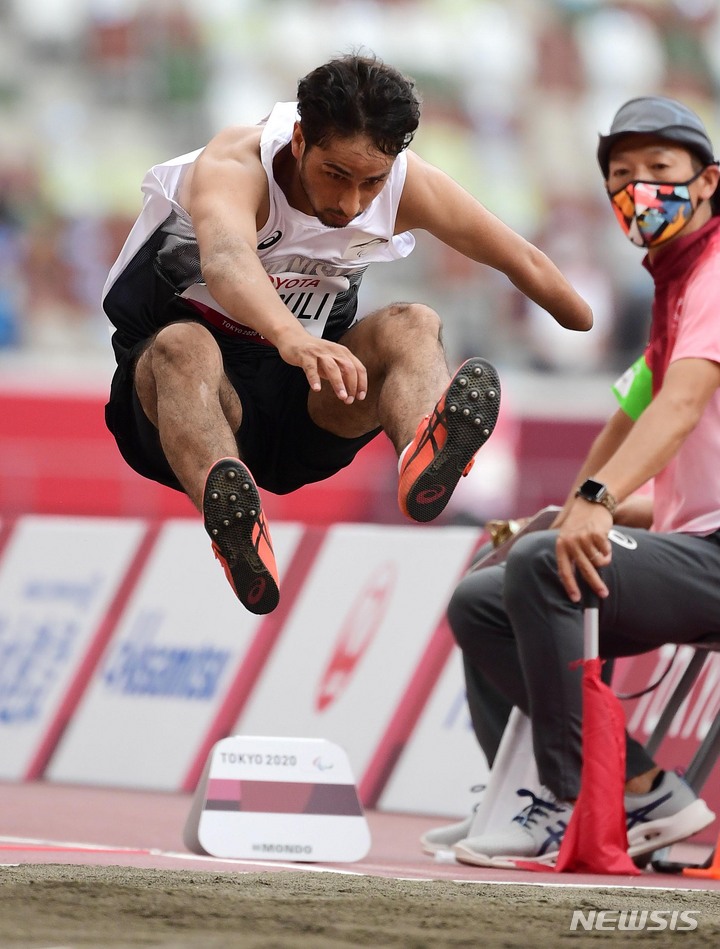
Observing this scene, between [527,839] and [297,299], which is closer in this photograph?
[297,299]

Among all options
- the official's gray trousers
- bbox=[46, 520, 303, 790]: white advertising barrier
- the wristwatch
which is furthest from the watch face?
bbox=[46, 520, 303, 790]: white advertising barrier

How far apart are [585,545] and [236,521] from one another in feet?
3.64

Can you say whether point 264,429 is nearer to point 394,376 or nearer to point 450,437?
point 394,376

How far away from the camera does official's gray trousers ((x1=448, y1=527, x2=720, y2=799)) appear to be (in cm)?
462

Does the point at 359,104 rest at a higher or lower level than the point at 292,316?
higher

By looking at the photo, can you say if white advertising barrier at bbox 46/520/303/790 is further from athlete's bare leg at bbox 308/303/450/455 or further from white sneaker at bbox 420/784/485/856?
athlete's bare leg at bbox 308/303/450/455

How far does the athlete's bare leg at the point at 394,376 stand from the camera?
4.30 meters

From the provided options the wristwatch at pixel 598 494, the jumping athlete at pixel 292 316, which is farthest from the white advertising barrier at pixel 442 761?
the wristwatch at pixel 598 494

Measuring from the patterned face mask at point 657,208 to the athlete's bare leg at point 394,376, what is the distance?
2.74 feet

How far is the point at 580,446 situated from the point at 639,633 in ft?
24.2

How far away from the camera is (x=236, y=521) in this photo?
3963 mm

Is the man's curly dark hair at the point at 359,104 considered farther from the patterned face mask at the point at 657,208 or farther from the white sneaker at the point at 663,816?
the white sneaker at the point at 663,816

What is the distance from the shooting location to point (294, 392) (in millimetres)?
4723

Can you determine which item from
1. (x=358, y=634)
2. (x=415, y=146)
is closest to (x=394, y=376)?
(x=358, y=634)
